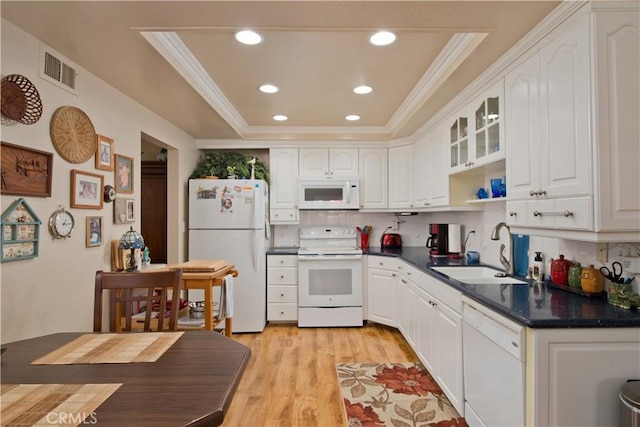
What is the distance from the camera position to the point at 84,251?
212cm

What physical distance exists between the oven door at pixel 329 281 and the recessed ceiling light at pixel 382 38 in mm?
2392

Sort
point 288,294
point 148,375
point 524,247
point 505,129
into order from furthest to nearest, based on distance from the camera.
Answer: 1. point 288,294
2. point 524,247
3. point 505,129
4. point 148,375

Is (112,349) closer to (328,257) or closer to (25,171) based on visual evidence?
(25,171)

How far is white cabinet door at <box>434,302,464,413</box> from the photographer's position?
2.02 metres

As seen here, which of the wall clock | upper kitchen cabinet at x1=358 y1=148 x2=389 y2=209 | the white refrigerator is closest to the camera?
the wall clock

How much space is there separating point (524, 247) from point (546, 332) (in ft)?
3.74

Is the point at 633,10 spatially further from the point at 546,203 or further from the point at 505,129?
the point at 546,203

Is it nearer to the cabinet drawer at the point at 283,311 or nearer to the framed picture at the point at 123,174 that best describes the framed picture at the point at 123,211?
the framed picture at the point at 123,174

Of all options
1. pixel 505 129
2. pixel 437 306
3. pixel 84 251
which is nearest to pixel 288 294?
pixel 437 306

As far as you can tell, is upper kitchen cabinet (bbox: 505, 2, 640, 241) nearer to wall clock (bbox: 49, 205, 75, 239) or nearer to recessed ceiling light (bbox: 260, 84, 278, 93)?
recessed ceiling light (bbox: 260, 84, 278, 93)

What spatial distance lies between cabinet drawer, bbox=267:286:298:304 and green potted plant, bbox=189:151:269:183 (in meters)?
1.31

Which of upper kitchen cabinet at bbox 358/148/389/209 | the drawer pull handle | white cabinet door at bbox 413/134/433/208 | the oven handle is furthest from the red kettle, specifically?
the drawer pull handle

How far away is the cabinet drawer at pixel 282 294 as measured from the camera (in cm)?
390

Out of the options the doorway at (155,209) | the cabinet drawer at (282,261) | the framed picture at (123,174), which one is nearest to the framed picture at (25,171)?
the framed picture at (123,174)
